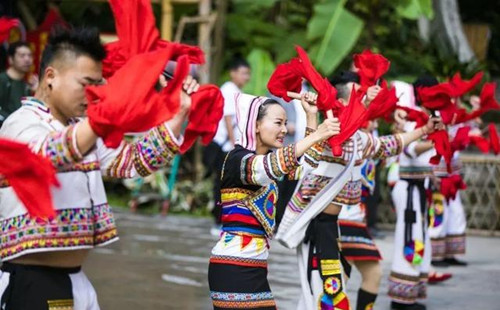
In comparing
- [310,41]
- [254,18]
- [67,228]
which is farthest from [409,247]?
[254,18]

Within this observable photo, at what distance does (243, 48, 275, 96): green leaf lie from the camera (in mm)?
13031

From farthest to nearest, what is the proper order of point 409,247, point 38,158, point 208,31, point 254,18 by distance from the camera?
point 254,18 < point 208,31 < point 409,247 < point 38,158

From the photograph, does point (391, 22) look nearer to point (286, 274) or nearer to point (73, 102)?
point (286, 274)

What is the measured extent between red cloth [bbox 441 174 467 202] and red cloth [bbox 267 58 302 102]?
3.46 m

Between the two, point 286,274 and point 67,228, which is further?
point 286,274

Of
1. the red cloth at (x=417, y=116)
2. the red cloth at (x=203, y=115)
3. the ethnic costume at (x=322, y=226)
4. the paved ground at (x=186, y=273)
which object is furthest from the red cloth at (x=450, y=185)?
the red cloth at (x=203, y=115)

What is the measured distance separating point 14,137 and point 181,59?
28.1 inches

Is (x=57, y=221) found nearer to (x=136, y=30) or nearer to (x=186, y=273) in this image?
(x=136, y=30)

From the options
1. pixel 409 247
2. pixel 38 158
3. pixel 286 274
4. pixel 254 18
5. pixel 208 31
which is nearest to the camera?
pixel 38 158

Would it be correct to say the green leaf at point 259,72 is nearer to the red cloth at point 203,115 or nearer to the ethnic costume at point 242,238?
the ethnic costume at point 242,238

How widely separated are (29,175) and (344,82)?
3.52m

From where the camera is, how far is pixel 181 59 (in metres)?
3.72

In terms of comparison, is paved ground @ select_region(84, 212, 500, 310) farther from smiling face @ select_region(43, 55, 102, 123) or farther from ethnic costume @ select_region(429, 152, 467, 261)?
smiling face @ select_region(43, 55, 102, 123)

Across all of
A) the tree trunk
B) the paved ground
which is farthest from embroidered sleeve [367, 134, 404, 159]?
the tree trunk
